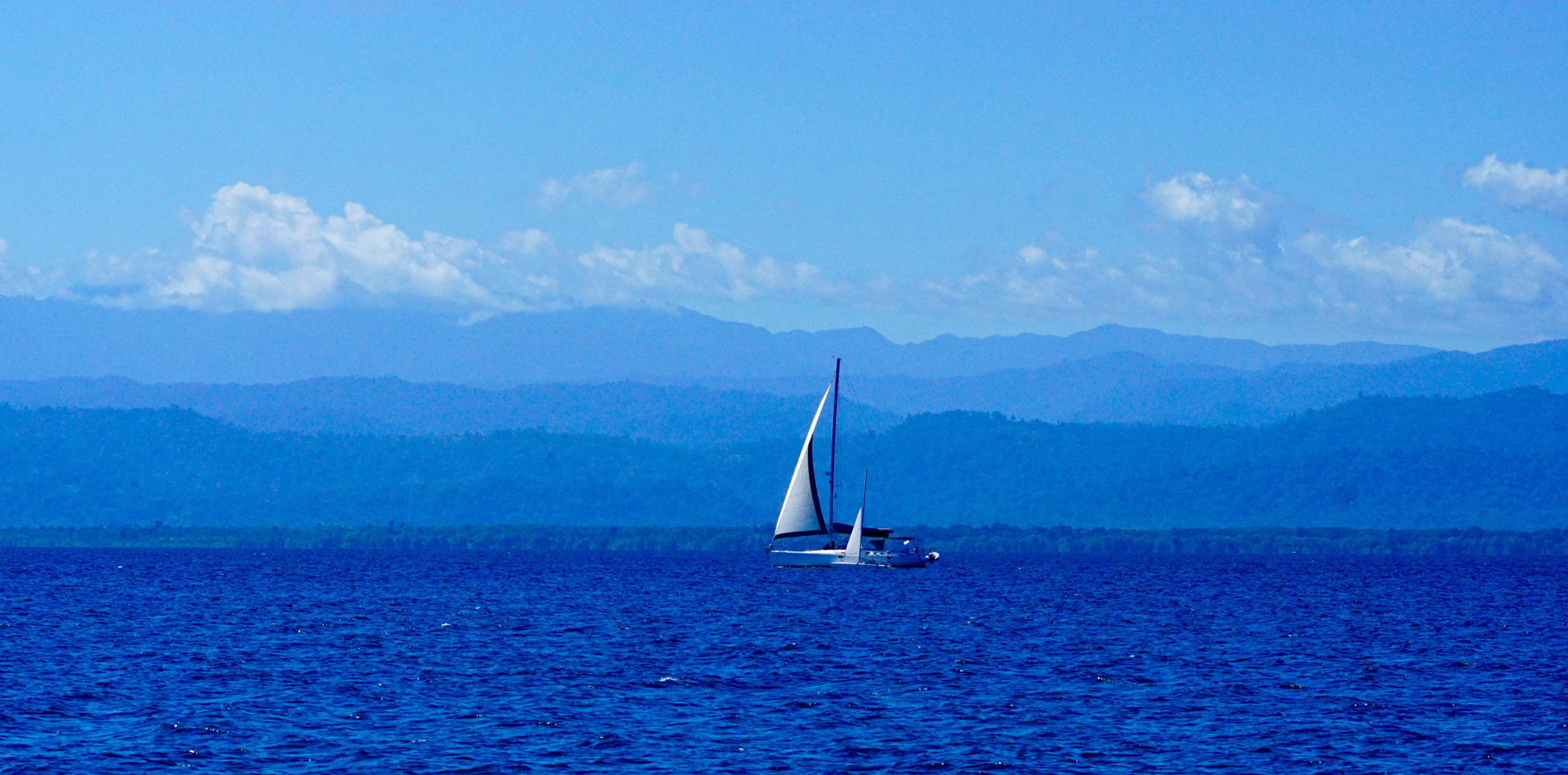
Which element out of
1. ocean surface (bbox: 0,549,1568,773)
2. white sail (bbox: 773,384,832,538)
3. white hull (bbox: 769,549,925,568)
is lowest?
ocean surface (bbox: 0,549,1568,773)

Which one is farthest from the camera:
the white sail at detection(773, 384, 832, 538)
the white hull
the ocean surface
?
the white hull

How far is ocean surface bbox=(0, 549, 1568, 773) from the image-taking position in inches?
2238

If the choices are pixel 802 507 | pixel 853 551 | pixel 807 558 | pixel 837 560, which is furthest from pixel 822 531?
pixel 807 558

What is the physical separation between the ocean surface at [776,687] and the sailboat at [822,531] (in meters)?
29.2

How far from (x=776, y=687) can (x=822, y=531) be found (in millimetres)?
90944

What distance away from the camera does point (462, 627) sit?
104000 millimetres

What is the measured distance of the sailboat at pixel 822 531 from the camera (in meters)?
160

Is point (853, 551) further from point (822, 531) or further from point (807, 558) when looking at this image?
point (822, 531)

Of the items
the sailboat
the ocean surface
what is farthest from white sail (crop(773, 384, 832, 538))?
the ocean surface

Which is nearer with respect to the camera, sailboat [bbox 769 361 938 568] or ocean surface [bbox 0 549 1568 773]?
ocean surface [bbox 0 549 1568 773]

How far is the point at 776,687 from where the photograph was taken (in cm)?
7325

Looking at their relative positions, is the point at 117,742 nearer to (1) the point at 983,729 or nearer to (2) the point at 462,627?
(1) the point at 983,729

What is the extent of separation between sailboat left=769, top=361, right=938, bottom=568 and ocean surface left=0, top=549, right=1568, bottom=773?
29218mm

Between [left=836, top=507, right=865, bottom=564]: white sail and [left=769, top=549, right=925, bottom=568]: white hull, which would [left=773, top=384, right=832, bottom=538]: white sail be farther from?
[left=769, top=549, right=925, bottom=568]: white hull
